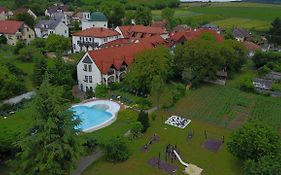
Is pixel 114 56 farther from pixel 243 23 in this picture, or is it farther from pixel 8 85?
pixel 243 23

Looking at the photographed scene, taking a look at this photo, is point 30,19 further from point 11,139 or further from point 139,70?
point 11,139

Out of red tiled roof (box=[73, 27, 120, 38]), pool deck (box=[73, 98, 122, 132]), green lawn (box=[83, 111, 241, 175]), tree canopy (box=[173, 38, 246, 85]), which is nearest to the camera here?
green lawn (box=[83, 111, 241, 175])

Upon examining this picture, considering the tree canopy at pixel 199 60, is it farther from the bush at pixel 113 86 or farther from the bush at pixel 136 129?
the bush at pixel 136 129

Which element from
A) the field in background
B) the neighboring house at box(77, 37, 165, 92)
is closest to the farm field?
the field in background

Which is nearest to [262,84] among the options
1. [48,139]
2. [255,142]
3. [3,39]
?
[255,142]

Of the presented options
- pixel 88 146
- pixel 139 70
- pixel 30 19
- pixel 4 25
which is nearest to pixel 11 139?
pixel 88 146

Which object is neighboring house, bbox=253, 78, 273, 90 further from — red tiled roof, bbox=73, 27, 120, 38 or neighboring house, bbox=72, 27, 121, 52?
red tiled roof, bbox=73, 27, 120, 38
